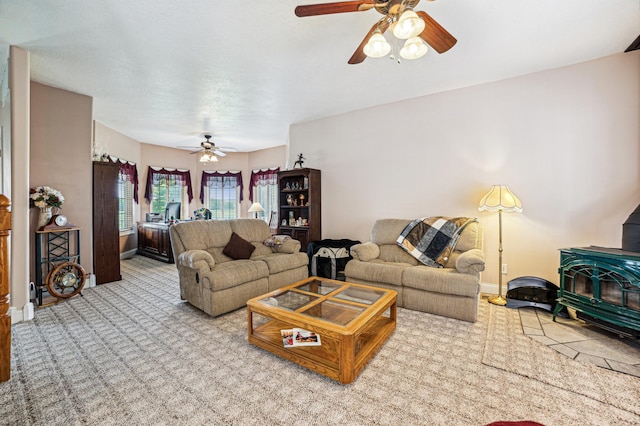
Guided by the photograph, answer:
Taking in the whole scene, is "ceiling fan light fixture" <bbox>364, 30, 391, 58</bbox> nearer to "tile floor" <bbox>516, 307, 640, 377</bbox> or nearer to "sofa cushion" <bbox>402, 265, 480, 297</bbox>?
"sofa cushion" <bbox>402, 265, 480, 297</bbox>

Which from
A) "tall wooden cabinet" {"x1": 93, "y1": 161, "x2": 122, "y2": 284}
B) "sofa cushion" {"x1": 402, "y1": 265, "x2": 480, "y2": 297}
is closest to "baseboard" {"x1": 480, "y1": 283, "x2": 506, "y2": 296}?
"sofa cushion" {"x1": 402, "y1": 265, "x2": 480, "y2": 297}

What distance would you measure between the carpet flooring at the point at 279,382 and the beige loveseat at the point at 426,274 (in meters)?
0.22

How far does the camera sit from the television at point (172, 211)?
20.5 ft

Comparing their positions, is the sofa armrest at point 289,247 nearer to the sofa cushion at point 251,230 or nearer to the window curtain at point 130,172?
the sofa cushion at point 251,230

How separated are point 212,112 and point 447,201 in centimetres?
392

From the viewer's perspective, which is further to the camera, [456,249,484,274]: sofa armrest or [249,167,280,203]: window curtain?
[249,167,280,203]: window curtain

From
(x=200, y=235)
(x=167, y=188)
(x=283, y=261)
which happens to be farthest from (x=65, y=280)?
(x=167, y=188)

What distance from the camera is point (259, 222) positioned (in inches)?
164

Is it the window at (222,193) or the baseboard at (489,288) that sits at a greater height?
the window at (222,193)

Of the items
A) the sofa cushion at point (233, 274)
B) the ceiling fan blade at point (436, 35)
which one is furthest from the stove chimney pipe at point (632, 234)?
the sofa cushion at point (233, 274)

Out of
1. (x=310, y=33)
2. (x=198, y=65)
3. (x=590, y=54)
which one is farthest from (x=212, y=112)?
(x=590, y=54)

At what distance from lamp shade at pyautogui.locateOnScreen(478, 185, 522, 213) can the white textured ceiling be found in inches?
55.2

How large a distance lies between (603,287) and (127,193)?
308 inches

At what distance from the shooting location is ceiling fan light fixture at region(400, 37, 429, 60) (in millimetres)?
1801
